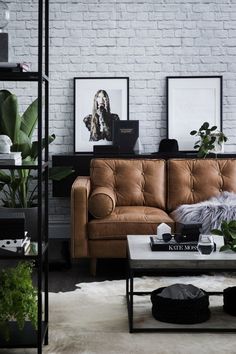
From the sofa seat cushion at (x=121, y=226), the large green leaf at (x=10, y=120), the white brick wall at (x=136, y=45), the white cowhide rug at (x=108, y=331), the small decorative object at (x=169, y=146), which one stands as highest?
the white brick wall at (x=136, y=45)

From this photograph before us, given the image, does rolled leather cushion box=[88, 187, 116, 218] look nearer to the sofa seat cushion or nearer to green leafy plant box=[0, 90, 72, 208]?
the sofa seat cushion

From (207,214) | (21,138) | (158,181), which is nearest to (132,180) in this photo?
(158,181)

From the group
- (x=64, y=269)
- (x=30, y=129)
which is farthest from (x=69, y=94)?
(x=64, y=269)

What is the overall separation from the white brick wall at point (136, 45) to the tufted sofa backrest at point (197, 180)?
35.9 inches

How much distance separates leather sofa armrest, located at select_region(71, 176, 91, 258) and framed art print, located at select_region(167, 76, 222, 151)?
174cm

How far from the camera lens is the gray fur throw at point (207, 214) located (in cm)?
488

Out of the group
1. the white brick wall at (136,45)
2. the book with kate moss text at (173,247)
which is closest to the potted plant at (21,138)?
the book with kate moss text at (173,247)

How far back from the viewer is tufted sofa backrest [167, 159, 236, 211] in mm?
5492

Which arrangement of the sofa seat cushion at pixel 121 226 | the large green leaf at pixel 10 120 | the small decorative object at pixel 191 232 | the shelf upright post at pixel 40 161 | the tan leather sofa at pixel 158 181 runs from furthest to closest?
the tan leather sofa at pixel 158 181 < the sofa seat cushion at pixel 121 226 < the large green leaf at pixel 10 120 < the small decorative object at pixel 191 232 < the shelf upright post at pixel 40 161

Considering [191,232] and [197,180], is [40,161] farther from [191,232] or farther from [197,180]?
[197,180]

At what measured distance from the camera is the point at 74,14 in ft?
20.9

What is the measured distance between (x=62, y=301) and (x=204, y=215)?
55.9 inches

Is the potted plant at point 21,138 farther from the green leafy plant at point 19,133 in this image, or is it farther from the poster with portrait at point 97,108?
the poster with portrait at point 97,108

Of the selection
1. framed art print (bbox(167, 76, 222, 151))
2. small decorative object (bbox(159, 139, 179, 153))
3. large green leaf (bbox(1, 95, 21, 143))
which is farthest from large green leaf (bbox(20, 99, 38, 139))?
framed art print (bbox(167, 76, 222, 151))
